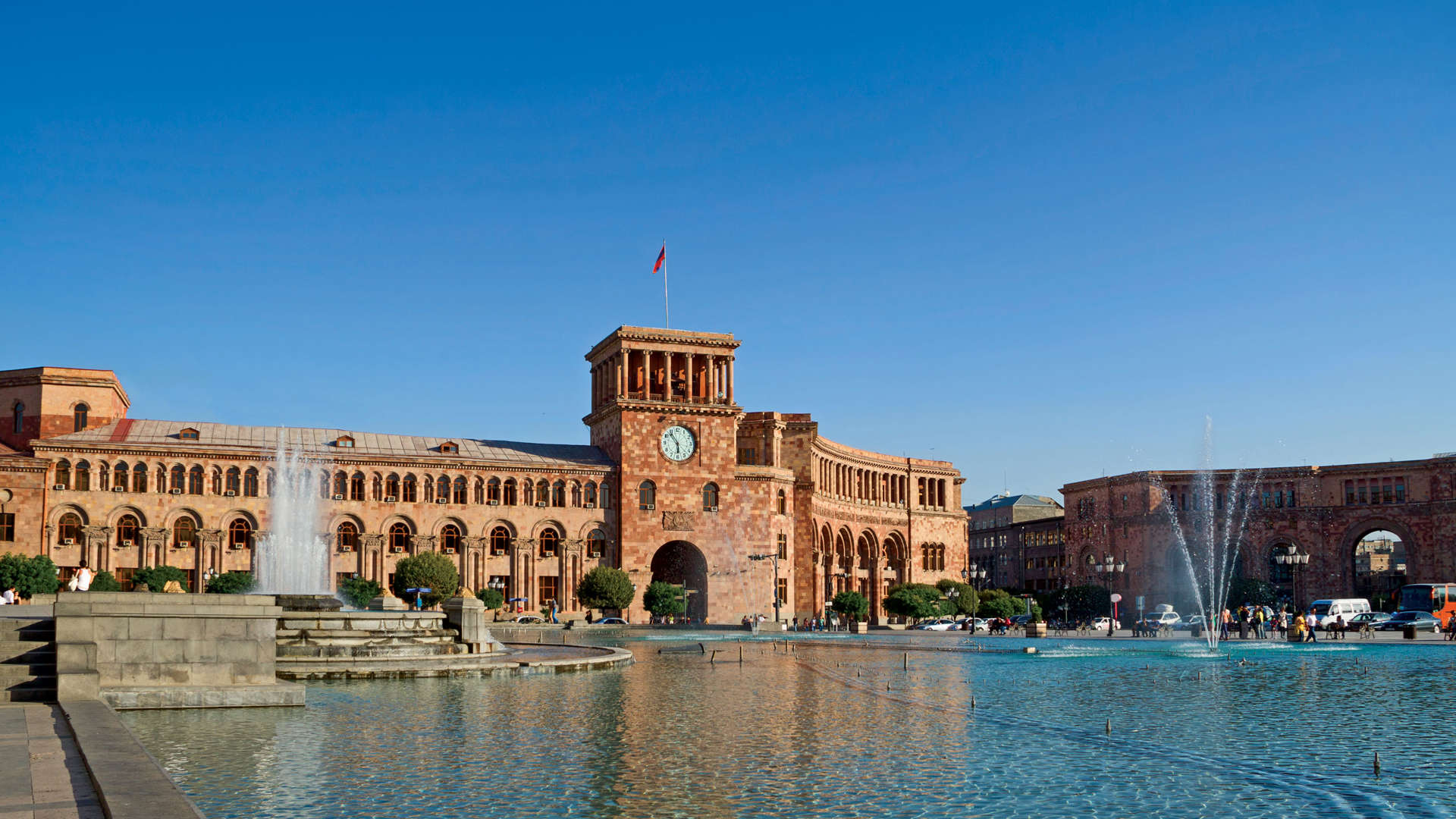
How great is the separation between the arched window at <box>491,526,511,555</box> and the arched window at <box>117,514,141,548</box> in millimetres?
18877

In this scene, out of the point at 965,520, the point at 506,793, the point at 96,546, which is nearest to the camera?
the point at 506,793

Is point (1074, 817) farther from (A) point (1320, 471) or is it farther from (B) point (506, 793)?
(A) point (1320, 471)

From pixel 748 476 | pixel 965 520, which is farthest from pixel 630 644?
pixel 965 520

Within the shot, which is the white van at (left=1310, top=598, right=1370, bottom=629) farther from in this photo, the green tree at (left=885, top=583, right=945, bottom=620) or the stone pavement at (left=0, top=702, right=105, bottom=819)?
the stone pavement at (left=0, top=702, right=105, bottom=819)

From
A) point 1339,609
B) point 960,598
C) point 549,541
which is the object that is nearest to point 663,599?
point 549,541

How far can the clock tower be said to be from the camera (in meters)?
77.6

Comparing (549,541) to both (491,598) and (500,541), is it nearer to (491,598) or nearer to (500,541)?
(500,541)

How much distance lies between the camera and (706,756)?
48.0 ft

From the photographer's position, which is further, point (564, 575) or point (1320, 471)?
point (1320, 471)

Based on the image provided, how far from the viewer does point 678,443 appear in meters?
79.1

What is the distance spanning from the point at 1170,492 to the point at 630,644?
227ft

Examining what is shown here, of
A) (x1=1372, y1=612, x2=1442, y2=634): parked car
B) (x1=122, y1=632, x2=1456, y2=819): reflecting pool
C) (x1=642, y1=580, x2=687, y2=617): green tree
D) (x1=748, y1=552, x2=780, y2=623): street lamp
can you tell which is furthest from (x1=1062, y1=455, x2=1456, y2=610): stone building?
(x1=122, y1=632, x2=1456, y2=819): reflecting pool

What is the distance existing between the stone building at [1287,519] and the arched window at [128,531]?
72.1 meters

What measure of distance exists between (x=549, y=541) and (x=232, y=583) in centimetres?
1934
